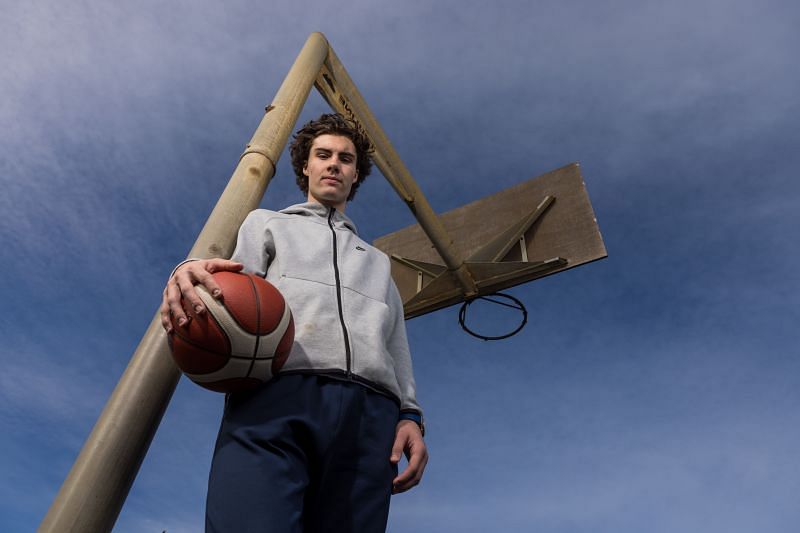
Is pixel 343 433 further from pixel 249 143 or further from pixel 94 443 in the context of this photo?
pixel 249 143

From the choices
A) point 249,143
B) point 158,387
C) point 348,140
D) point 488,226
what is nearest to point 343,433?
point 158,387

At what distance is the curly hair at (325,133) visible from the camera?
7.72 feet

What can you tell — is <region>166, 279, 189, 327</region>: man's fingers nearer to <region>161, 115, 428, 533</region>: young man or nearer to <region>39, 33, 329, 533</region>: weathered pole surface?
<region>161, 115, 428, 533</region>: young man

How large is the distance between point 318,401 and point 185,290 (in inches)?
17.1

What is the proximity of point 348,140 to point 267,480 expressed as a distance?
4.53 feet

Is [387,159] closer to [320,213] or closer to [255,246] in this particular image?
[320,213]

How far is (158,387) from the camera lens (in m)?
1.90

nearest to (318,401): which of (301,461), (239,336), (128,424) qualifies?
(301,461)

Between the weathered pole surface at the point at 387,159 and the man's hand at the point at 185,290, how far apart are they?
2.88 meters

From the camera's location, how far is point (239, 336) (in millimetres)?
1467

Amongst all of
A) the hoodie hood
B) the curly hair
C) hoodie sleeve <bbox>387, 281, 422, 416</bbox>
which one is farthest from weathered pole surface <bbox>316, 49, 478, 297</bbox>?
hoodie sleeve <bbox>387, 281, 422, 416</bbox>

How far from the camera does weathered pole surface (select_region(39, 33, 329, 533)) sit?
1.64m

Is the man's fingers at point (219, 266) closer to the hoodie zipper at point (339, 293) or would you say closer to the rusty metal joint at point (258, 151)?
the hoodie zipper at point (339, 293)

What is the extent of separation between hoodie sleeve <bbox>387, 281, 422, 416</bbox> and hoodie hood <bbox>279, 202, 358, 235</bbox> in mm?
276
